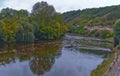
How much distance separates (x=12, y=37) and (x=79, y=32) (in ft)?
186

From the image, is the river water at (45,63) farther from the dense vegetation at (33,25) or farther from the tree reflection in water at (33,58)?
the dense vegetation at (33,25)

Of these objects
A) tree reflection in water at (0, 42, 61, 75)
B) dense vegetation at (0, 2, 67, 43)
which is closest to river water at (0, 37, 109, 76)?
tree reflection in water at (0, 42, 61, 75)

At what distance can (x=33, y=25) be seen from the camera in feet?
291

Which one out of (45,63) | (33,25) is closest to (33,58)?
(45,63)

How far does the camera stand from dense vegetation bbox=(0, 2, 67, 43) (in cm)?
8125

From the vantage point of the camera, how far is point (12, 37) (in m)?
82.0

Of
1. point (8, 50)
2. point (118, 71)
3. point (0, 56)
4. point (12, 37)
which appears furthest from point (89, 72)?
point (12, 37)

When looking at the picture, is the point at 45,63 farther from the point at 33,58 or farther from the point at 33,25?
the point at 33,25

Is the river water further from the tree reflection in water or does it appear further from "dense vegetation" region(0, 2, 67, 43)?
"dense vegetation" region(0, 2, 67, 43)

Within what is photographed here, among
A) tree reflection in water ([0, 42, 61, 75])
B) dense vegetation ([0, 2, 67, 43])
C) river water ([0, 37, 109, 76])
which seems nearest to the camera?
river water ([0, 37, 109, 76])

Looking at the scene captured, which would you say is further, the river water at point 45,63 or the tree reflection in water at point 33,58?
the tree reflection in water at point 33,58

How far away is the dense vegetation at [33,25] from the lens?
3199 inches

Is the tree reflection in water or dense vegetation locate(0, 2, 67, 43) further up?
dense vegetation locate(0, 2, 67, 43)

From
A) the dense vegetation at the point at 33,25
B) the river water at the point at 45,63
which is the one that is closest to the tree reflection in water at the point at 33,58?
the river water at the point at 45,63
